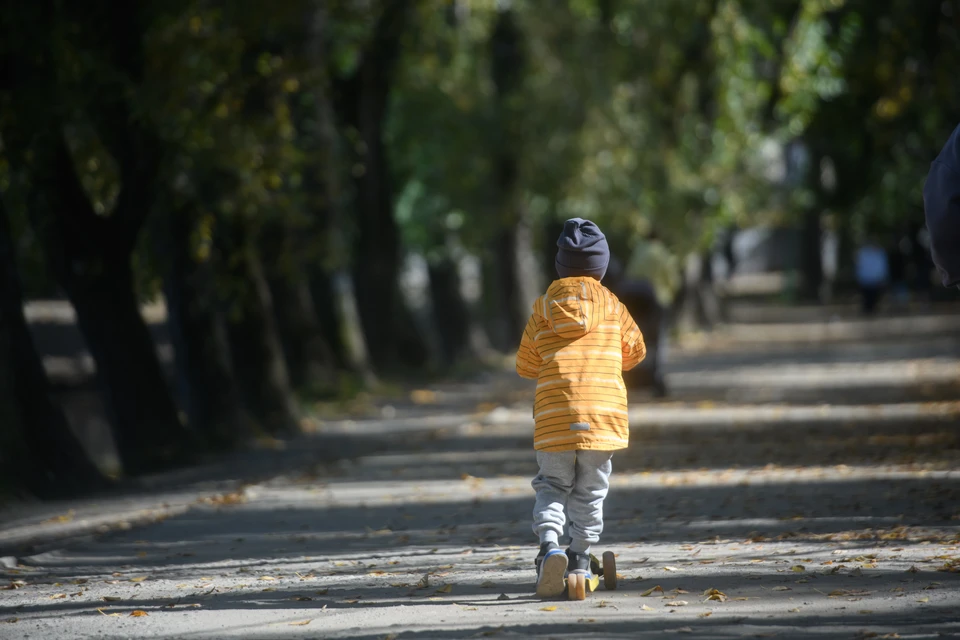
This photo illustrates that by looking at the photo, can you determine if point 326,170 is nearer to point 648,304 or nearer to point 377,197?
point 648,304

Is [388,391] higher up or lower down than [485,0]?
lower down

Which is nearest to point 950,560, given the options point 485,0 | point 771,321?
point 485,0

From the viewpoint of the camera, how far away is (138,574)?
9500 mm

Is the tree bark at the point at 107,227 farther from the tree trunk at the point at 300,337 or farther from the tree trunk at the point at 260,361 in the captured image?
the tree trunk at the point at 300,337

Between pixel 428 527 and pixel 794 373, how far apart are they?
17045 millimetres

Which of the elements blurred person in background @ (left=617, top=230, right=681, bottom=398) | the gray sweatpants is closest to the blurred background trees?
blurred person in background @ (left=617, top=230, right=681, bottom=398)

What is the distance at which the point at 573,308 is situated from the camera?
7.91 metres

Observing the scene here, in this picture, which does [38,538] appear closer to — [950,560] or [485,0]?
[950,560]

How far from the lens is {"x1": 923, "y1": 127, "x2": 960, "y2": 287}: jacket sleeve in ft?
24.5

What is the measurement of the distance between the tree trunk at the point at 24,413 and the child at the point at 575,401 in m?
6.65

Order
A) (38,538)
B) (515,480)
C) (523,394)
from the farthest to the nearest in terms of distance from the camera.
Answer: (523,394)
(515,480)
(38,538)

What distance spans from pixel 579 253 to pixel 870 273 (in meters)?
36.8

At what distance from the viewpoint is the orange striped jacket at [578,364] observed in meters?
7.80

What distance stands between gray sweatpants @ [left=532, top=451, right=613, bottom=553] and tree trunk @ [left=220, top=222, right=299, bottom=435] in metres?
12.1
